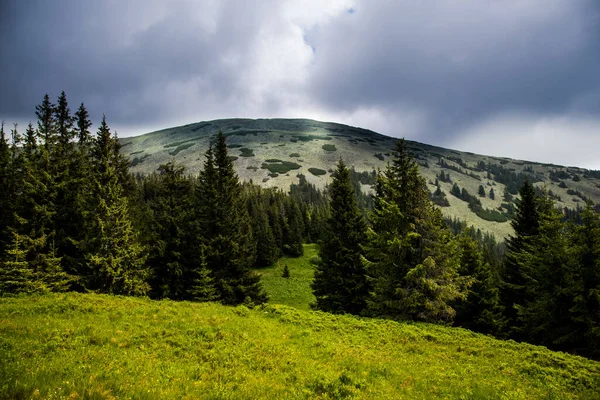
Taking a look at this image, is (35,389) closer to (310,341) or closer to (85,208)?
(310,341)

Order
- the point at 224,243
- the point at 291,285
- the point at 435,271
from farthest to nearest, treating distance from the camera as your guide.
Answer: the point at 291,285, the point at 224,243, the point at 435,271

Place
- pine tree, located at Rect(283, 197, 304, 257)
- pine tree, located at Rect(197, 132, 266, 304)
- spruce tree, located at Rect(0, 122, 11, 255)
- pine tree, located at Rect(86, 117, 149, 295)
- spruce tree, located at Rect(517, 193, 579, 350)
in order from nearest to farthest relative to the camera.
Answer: spruce tree, located at Rect(517, 193, 579, 350)
pine tree, located at Rect(86, 117, 149, 295)
spruce tree, located at Rect(0, 122, 11, 255)
pine tree, located at Rect(197, 132, 266, 304)
pine tree, located at Rect(283, 197, 304, 257)

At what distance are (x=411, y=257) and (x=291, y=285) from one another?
33.7 metres

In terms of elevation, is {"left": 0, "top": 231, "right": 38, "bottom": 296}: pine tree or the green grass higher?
{"left": 0, "top": 231, "right": 38, "bottom": 296}: pine tree

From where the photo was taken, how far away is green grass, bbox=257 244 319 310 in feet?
152

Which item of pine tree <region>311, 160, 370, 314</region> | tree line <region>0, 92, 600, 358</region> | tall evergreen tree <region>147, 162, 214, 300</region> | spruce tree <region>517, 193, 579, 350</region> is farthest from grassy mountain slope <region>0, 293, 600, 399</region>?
pine tree <region>311, 160, 370, 314</region>

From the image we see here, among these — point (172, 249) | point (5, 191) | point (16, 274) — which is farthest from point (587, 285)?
point (5, 191)

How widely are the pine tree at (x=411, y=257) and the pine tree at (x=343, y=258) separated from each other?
9.64 feet

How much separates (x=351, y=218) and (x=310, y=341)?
52.0ft

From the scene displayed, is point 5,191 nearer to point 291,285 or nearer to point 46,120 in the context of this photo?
point 46,120

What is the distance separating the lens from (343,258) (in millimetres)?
A: 28281

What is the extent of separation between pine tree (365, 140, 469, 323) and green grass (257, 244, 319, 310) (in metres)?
13.0

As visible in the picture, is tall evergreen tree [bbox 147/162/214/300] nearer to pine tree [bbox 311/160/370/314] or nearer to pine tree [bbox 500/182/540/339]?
pine tree [bbox 311/160/370/314]

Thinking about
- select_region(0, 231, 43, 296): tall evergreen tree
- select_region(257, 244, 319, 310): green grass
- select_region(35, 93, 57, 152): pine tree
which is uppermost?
select_region(35, 93, 57, 152): pine tree
